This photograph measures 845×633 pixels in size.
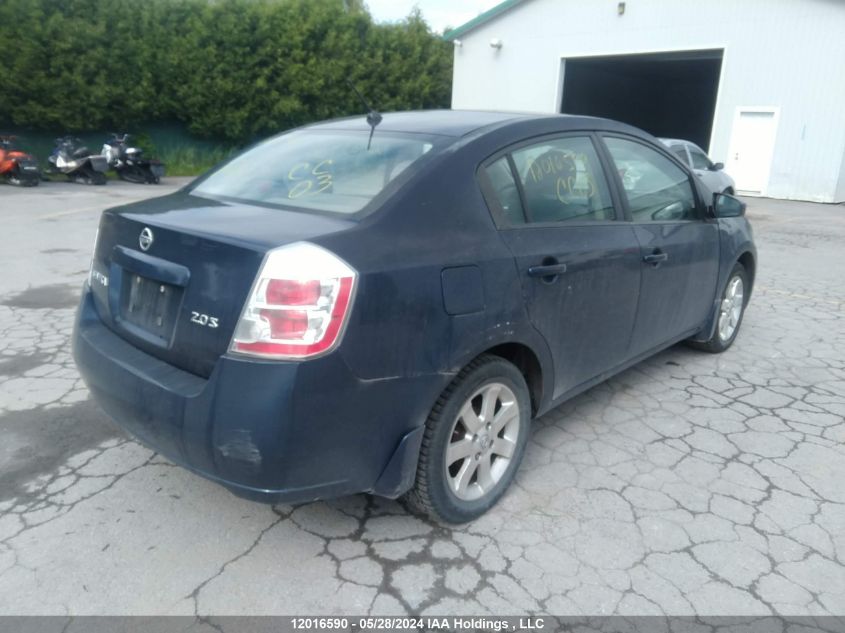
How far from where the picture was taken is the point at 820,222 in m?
13.9

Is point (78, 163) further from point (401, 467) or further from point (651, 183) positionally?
point (401, 467)

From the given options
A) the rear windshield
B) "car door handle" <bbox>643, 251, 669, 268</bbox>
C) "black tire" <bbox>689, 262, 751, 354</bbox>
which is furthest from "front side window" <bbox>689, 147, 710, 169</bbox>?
the rear windshield

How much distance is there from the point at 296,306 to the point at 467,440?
1008 millimetres

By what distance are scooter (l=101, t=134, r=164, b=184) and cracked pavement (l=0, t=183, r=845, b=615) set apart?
13181 millimetres

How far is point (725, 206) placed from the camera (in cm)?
446

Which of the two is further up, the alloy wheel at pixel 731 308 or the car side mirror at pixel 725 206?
the car side mirror at pixel 725 206

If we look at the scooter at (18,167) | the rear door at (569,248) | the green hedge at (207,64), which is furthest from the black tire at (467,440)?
the green hedge at (207,64)

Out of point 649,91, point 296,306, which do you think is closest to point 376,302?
point 296,306

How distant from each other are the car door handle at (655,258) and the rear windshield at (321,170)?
1420 millimetres

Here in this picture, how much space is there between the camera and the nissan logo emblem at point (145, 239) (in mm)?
2656

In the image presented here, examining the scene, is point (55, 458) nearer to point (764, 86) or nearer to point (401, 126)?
point (401, 126)

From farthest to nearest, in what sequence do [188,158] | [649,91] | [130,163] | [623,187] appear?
[649,91] < [188,158] < [130,163] < [623,187]

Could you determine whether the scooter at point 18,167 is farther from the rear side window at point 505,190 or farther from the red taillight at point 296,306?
the red taillight at point 296,306

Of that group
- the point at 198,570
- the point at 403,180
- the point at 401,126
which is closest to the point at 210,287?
the point at 403,180
